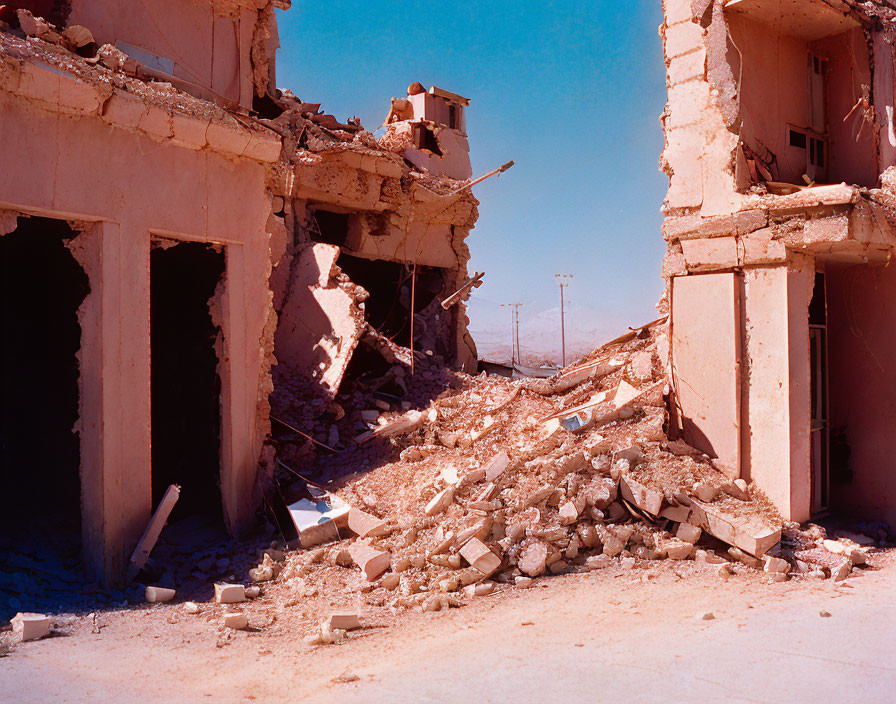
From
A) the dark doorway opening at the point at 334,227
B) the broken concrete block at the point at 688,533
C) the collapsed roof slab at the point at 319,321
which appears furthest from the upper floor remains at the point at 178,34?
the broken concrete block at the point at 688,533

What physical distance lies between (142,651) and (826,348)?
22.7 feet

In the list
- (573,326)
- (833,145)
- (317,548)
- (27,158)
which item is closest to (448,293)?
(833,145)

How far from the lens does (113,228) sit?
5.86 meters

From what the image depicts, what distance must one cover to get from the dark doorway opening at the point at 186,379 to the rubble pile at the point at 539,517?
1.18 metres

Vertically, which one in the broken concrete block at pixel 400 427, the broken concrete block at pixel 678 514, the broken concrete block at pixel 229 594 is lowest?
the broken concrete block at pixel 229 594

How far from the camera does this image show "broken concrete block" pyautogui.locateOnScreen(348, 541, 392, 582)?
570 cm

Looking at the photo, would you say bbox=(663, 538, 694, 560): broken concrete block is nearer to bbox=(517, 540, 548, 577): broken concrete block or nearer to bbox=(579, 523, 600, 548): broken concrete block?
bbox=(579, 523, 600, 548): broken concrete block

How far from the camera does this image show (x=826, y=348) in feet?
25.6

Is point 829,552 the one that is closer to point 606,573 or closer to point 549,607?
point 606,573

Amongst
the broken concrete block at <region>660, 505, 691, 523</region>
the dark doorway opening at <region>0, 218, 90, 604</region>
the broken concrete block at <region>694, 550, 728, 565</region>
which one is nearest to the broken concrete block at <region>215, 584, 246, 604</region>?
the dark doorway opening at <region>0, 218, 90, 604</region>

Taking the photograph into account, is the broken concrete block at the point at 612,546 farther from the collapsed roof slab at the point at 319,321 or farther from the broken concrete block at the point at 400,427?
the collapsed roof slab at the point at 319,321

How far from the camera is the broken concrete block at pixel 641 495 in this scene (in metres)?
6.07

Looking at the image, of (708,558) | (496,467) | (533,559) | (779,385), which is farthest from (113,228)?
(779,385)

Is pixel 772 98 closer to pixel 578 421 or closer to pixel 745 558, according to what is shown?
pixel 578 421
